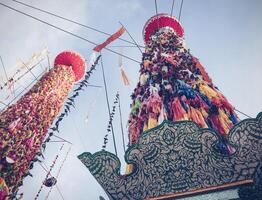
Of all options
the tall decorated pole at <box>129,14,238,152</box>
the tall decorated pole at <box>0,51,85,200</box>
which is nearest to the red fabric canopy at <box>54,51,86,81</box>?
the tall decorated pole at <box>0,51,85,200</box>

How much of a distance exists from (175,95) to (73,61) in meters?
12.2

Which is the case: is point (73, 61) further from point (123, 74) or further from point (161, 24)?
point (161, 24)

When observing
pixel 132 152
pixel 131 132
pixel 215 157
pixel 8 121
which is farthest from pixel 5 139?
pixel 215 157

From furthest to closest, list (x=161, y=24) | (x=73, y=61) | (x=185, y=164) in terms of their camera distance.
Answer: (x=73, y=61) < (x=161, y=24) < (x=185, y=164)

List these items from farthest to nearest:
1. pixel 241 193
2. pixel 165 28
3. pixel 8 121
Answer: pixel 8 121 → pixel 165 28 → pixel 241 193

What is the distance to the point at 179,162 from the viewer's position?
112 inches

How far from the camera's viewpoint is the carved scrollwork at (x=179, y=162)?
2.61 meters

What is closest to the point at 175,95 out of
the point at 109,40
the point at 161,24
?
the point at 109,40

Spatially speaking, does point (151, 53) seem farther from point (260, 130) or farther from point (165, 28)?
point (260, 130)

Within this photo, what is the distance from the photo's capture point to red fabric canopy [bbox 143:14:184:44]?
8.84 metres

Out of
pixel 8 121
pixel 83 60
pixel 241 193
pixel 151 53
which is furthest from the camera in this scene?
pixel 83 60

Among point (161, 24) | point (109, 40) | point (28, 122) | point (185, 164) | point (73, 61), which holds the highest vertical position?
point (73, 61)

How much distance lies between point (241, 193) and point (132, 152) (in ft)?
3.81

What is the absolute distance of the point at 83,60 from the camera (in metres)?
16.8
